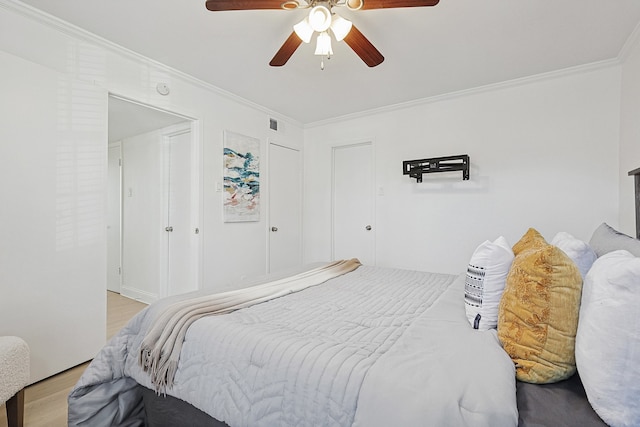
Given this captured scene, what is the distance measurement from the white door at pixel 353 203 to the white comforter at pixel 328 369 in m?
2.36

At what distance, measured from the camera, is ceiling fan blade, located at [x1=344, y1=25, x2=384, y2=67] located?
1.92 m

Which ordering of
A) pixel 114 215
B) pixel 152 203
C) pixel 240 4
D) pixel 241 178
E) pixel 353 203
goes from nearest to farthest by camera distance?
pixel 240 4
pixel 241 178
pixel 152 203
pixel 353 203
pixel 114 215

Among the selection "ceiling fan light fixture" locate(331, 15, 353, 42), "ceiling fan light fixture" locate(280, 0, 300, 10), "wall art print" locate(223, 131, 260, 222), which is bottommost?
"wall art print" locate(223, 131, 260, 222)

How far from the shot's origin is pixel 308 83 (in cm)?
321

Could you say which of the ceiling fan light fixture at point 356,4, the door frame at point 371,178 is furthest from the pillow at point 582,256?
the door frame at point 371,178

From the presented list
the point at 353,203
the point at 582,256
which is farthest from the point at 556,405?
the point at 353,203

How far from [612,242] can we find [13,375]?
2897 mm

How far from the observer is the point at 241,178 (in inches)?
145

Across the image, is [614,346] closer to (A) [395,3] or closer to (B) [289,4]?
(A) [395,3]

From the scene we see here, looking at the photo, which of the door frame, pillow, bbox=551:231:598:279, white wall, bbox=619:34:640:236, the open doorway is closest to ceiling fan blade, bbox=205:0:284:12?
the open doorway

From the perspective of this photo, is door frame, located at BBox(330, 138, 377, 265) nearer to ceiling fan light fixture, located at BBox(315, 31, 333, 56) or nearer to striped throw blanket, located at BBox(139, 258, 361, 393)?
ceiling fan light fixture, located at BBox(315, 31, 333, 56)

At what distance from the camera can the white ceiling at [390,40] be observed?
2062mm

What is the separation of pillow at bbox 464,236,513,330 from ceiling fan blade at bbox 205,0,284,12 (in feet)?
5.44

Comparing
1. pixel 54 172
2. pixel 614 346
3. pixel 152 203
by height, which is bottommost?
pixel 614 346
